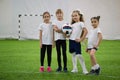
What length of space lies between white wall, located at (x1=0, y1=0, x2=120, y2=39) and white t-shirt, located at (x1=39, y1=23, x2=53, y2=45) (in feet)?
45.9

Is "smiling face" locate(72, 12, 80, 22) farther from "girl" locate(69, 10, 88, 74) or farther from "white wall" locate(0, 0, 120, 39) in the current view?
"white wall" locate(0, 0, 120, 39)

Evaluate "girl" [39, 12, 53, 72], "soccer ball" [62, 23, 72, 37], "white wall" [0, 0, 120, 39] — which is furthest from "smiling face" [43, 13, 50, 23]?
"white wall" [0, 0, 120, 39]

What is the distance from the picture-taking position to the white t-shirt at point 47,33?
32.6 ft

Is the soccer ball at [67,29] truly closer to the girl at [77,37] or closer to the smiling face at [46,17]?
the girl at [77,37]

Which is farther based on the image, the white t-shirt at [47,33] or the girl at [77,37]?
the white t-shirt at [47,33]

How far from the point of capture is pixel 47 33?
32.7ft

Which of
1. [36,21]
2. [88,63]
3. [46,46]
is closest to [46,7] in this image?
[36,21]

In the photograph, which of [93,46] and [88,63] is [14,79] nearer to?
[93,46]

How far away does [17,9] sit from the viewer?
79.2ft

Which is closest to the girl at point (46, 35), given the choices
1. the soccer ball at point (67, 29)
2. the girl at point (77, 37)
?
the soccer ball at point (67, 29)

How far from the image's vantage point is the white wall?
→ 2397 centimetres

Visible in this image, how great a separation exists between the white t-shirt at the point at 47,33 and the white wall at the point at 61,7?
1399cm

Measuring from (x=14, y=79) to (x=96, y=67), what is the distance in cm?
183

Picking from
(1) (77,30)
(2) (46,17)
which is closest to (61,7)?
(2) (46,17)
